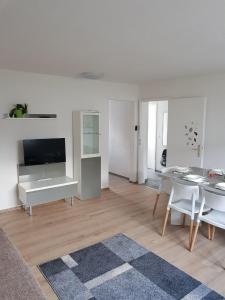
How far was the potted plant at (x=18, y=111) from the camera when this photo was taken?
3678 millimetres

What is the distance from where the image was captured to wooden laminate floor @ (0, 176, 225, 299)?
8.38 ft

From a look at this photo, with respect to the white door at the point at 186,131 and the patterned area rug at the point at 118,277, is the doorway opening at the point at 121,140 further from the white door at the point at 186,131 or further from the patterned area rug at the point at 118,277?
the patterned area rug at the point at 118,277

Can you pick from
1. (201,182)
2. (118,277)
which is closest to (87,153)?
(201,182)

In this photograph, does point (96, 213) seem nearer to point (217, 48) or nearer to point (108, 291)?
point (108, 291)

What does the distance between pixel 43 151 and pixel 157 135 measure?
12.1ft

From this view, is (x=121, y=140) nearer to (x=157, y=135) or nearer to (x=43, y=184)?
(x=157, y=135)

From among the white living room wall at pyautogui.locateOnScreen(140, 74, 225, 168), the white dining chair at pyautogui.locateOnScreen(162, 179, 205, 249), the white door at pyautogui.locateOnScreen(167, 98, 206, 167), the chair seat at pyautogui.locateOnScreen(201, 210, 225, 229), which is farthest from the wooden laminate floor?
the white living room wall at pyautogui.locateOnScreen(140, 74, 225, 168)

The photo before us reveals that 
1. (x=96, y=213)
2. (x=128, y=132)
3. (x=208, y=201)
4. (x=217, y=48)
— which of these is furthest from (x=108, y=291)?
(x=128, y=132)

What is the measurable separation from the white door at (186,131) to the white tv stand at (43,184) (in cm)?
200

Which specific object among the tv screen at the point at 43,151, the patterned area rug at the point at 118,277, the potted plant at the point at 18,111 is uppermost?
the potted plant at the point at 18,111

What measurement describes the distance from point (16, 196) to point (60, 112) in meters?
1.64

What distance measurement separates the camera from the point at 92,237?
3.10 metres

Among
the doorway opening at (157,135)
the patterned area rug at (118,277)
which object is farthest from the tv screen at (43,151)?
the doorway opening at (157,135)

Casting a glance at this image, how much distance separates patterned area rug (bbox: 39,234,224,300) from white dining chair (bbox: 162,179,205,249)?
603 mm
